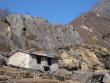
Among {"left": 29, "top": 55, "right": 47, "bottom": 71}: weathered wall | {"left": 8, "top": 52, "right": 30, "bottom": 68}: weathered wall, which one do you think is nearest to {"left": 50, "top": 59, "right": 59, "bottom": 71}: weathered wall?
{"left": 29, "top": 55, "right": 47, "bottom": 71}: weathered wall

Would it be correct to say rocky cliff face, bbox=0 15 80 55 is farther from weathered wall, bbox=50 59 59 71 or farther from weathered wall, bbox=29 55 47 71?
weathered wall, bbox=29 55 47 71

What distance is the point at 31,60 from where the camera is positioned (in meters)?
68.9

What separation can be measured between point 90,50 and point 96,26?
2803 centimetres

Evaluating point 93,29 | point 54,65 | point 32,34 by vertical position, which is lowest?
point 54,65

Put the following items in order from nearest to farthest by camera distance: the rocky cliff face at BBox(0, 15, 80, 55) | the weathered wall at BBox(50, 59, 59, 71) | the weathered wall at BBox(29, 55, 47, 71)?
the weathered wall at BBox(29, 55, 47, 71)
the weathered wall at BBox(50, 59, 59, 71)
the rocky cliff face at BBox(0, 15, 80, 55)

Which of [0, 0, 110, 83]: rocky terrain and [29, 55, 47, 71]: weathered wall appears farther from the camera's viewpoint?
[0, 0, 110, 83]: rocky terrain

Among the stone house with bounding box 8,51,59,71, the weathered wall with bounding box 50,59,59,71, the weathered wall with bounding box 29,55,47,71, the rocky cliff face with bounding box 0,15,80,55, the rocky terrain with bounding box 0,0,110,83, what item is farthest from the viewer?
the rocky cliff face with bounding box 0,15,80,55

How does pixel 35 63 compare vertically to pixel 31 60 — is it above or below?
below

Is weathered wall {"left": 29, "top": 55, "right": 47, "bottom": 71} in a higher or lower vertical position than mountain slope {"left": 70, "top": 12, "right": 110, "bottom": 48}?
lower

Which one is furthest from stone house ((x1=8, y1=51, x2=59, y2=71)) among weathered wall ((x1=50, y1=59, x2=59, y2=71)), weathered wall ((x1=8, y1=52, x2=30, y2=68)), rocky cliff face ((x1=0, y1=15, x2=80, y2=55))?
rocky cliff face ((x1=0, y1=15, x2=80, y2=55))

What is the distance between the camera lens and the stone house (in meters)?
68.6

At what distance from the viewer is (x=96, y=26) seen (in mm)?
111062

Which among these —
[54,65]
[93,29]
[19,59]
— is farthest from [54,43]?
[93,29]

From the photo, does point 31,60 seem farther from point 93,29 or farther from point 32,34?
point 93,29
